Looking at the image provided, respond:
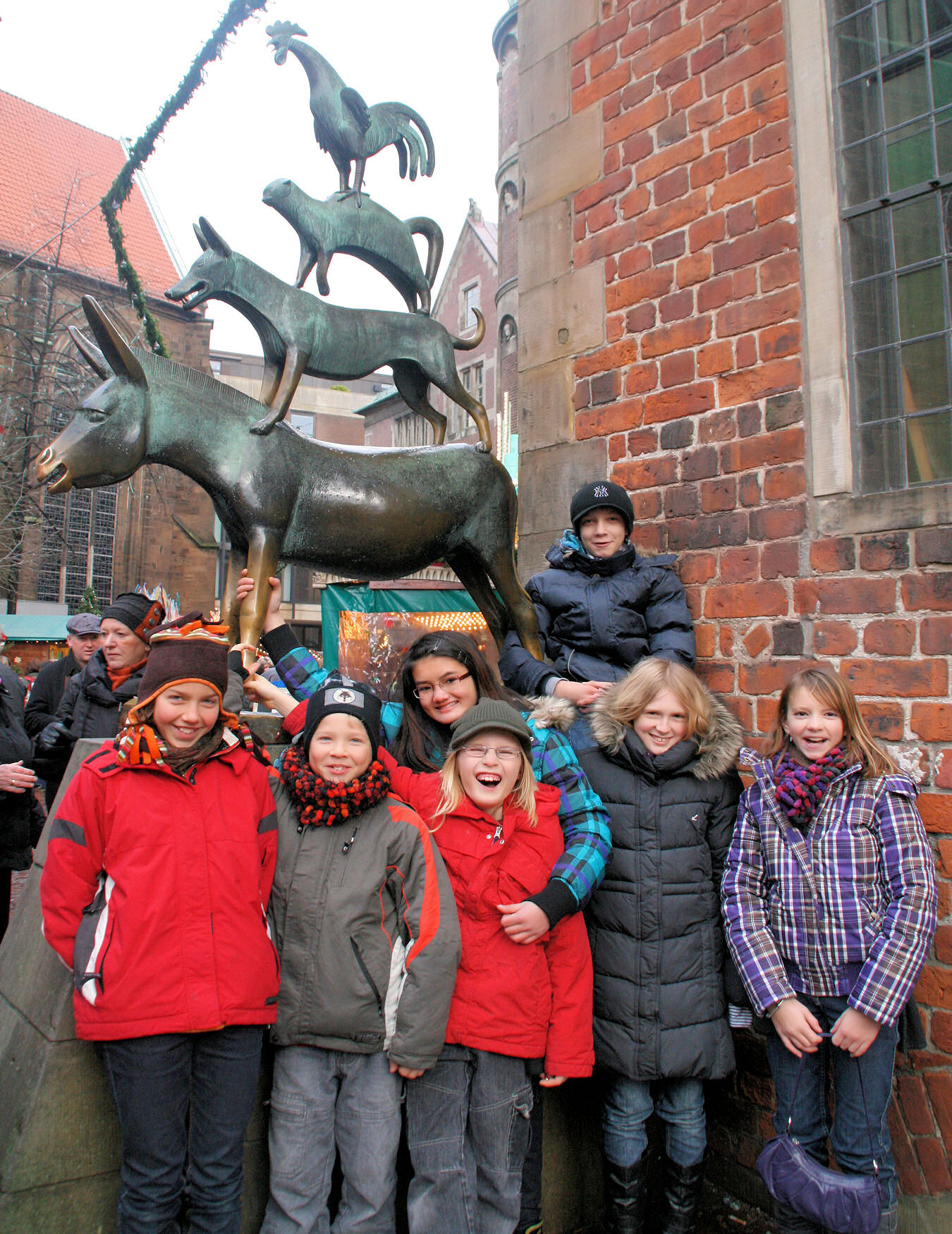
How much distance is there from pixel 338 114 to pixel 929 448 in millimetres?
2398

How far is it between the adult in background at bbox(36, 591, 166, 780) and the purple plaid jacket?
2.01 metres

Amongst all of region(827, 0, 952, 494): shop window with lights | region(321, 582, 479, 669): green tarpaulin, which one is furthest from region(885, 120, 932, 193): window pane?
region(321, 582, 479, 669): green tarpaulin

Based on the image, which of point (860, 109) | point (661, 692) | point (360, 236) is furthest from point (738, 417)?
point (360, 236)

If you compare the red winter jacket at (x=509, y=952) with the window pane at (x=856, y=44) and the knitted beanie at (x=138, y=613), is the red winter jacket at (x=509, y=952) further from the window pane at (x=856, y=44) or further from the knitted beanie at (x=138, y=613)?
the window pane at (x=856, y=44)

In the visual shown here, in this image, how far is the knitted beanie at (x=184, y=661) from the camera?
6.96 ft

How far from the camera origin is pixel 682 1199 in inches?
97.4

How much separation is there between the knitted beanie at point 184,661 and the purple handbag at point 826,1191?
183 centimetres

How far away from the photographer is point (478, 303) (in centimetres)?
2788

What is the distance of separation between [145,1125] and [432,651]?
134cm

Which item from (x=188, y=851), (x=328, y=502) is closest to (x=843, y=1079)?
(x=188, y=851)

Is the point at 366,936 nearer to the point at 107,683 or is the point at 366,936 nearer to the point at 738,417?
the point at 107,683

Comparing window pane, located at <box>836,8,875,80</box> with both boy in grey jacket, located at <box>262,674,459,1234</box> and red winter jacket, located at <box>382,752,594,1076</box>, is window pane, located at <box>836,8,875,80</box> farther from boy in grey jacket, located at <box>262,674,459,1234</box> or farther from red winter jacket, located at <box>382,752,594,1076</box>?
boy in grey jacket, located at <box>262,674,459,1234</box>

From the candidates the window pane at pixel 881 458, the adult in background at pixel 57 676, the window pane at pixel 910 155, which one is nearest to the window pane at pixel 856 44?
the window pane at pixel 910 155

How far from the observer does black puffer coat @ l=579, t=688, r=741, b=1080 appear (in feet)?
7.81
